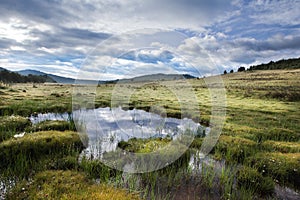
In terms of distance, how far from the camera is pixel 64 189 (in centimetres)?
580

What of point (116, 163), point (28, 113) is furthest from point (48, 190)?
point (28, 113)

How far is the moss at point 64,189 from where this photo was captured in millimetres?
5426

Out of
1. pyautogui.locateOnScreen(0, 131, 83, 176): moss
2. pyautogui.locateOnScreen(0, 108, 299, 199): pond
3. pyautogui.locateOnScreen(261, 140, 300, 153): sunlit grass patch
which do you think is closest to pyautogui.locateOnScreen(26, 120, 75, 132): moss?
pyautogui.locateOnScreen(0, 108, 299, 199): pond

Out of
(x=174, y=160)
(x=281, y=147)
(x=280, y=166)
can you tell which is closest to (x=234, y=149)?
(x=280, y=166)

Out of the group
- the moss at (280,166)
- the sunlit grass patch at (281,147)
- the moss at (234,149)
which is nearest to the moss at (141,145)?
the moss at (234,149)

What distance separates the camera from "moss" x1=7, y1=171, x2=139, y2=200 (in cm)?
543

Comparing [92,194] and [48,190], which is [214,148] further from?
[48,190]

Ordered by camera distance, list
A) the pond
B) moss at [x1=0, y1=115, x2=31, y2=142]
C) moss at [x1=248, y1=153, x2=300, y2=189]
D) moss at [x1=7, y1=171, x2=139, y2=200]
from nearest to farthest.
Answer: moss at [x1=7, y1=171, x2=139, y2=200] < the pond < moss at [x1=248, y1=153, x2=300, y2=189] < moss at [x1=0, y1=115, x2=31, y2=142]

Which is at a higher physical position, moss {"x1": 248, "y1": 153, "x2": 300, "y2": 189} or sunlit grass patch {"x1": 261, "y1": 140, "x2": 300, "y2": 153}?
sunlit grass patch {"x1": 261, "y1": 140, "x2": 300, "y2": 153}

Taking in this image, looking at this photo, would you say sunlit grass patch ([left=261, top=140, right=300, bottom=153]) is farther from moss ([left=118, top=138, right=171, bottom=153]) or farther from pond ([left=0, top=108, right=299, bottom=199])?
moss ([left=118, top=138, right=171, bottom=153])

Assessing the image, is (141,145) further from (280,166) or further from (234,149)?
(280,166)

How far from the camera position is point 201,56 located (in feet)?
30.1

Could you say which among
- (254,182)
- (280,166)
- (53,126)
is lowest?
(254,182)

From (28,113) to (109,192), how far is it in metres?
14.2
